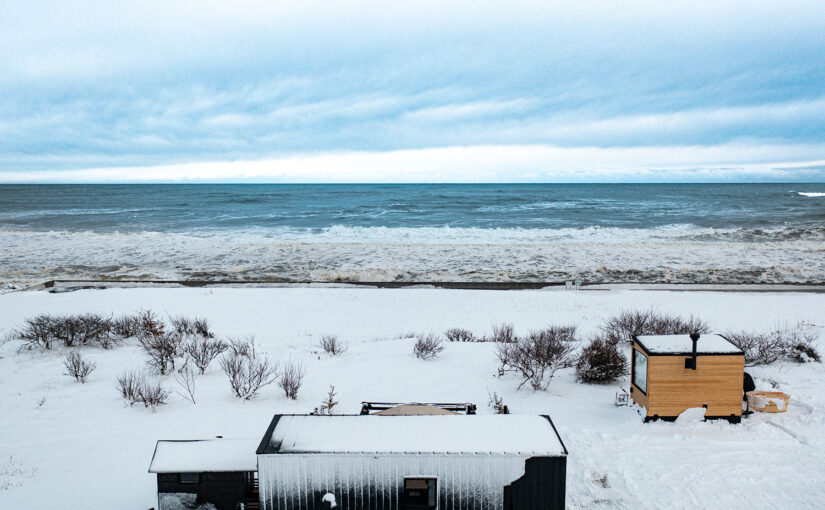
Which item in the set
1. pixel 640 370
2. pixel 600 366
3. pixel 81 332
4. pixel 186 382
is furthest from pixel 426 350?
pixel 81 332

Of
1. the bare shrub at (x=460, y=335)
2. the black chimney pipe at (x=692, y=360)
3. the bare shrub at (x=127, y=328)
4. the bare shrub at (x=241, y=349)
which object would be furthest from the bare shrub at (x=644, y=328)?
the bare shrub at (x=127, y=328)

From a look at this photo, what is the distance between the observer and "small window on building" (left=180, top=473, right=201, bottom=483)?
19.6ft

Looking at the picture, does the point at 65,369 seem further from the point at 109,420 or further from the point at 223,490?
the point at 223,490

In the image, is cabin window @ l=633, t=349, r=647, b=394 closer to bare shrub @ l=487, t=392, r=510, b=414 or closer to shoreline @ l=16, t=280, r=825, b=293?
bare shrub @ l=487, t=392, r=510, b=414

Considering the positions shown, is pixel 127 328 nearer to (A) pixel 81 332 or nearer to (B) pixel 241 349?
(A) pixel 81 332

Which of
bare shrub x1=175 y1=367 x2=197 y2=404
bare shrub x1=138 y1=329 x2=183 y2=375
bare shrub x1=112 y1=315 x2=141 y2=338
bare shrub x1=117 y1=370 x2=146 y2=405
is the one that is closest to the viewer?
bare shrub x1=117 y1=370 x2=146 y2=405

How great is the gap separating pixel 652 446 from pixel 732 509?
162 cm

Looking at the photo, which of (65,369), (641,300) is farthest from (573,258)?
(65,369)

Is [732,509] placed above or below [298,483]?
below

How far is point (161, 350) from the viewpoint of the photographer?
12086 millimetres

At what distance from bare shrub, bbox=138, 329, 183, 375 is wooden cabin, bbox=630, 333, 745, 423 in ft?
32.4

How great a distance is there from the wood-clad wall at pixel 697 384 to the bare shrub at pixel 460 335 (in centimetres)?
647

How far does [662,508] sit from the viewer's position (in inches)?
262

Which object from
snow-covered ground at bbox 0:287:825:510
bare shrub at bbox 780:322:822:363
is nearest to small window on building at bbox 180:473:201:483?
snow-covered ground at bbox 0:287:825:510
